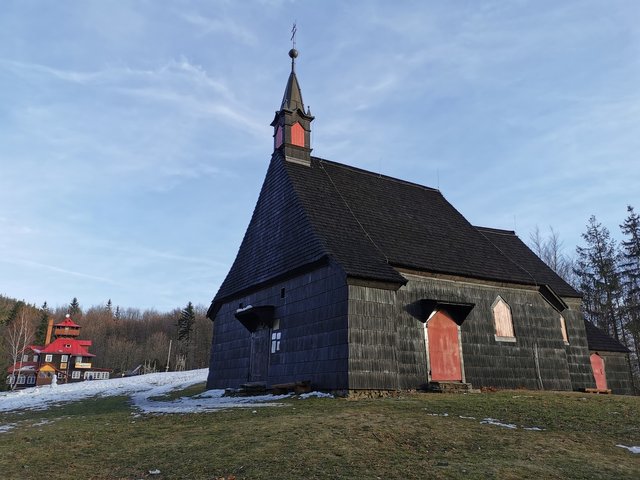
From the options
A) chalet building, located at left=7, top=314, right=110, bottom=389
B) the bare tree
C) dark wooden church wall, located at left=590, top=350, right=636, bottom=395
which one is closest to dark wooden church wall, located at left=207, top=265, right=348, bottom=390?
dark wooden church wall, located at left=590, top=350, right=636, bottom=395

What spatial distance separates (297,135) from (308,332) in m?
10.9

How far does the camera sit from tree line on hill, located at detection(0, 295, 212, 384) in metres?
83.1

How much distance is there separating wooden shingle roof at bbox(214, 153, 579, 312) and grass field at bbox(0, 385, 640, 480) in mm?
6064

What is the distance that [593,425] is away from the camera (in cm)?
1159

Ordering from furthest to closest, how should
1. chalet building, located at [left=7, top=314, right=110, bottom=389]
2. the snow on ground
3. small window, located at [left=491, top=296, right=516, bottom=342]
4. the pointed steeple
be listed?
chalet building, located at [left=7, top=314, right=110, bottom=389] → the pointed steeple → small window, located at [left=491, top=296, right=516, bottom=342] → the snow on ground

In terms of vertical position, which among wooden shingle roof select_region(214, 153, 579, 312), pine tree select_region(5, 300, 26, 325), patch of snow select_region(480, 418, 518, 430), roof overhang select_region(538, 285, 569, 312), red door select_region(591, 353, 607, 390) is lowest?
patch of snow select_region(480, 418, 518, 430)

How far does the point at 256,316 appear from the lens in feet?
66.3

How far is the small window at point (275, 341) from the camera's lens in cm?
1930

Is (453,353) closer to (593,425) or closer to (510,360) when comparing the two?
(510,360)

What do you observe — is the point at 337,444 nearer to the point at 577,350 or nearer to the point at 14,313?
the point at 577,350

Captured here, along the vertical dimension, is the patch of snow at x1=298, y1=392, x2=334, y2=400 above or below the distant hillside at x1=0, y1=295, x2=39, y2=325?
below

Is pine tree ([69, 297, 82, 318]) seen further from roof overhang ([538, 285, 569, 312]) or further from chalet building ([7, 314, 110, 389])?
roof overhang ([538, 285, 569, 312])

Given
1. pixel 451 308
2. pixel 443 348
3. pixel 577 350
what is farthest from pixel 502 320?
pixel 577 350

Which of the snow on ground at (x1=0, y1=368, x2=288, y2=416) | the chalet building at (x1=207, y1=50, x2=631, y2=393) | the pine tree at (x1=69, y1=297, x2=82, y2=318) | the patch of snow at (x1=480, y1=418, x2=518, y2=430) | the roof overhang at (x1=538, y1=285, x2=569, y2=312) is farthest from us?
the pine tree at (x1=69, y1=297, x2=82, y2=318)
